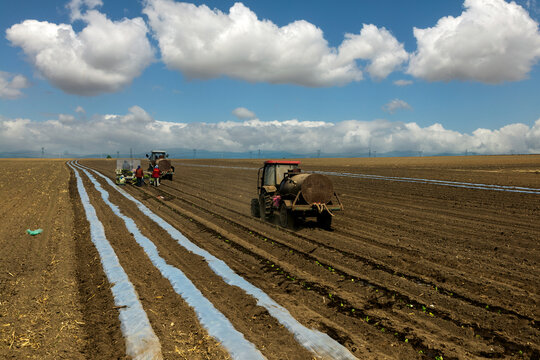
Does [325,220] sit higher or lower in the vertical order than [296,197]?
lower

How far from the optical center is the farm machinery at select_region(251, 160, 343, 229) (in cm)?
1110

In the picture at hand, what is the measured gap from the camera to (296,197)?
1109 centimetres

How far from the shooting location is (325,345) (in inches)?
177

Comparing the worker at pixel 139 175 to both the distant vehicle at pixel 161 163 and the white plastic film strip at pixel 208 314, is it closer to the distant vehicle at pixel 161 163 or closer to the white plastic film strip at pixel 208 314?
the distant vehicle at pixel 161 163

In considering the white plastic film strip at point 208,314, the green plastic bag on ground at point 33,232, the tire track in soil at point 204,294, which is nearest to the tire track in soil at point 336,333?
the tire track in soil at point 204,294

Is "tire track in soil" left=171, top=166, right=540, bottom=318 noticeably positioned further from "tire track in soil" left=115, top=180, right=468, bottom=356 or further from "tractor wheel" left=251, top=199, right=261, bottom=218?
"tractor wheel" left=251, top=199, right=261, bottom=218

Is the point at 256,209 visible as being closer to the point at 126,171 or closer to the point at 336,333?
the point at 336,333

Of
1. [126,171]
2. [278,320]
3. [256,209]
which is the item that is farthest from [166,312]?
[126,171]

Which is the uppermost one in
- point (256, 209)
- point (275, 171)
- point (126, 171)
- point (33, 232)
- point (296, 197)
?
point (275, 171)

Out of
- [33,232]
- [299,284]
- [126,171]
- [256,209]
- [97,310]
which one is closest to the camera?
[97,310]

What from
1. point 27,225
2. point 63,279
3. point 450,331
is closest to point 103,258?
point 63,279

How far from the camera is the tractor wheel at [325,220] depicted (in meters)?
11.5

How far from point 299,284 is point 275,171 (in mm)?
6963

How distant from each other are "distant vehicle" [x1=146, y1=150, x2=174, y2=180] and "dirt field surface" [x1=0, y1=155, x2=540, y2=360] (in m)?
15.2
